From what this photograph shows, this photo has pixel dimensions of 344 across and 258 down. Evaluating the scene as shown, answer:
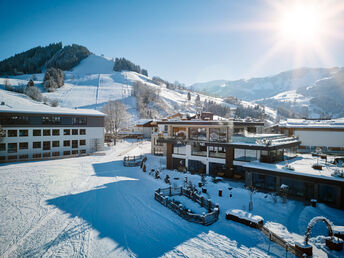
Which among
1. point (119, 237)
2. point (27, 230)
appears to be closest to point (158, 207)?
point (119, 237)

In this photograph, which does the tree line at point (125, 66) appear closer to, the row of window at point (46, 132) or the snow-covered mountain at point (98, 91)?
the snow-covered mountain at point (98, 91)

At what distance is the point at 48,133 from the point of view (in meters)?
33.2

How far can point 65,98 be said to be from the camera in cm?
9138

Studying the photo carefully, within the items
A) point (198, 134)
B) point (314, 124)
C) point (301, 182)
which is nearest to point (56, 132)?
point (198, 134)

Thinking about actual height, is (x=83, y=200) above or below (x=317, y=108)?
below

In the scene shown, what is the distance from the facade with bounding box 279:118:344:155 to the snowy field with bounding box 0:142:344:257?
827 inches

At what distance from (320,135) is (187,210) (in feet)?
98.5

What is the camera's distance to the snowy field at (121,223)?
969cm

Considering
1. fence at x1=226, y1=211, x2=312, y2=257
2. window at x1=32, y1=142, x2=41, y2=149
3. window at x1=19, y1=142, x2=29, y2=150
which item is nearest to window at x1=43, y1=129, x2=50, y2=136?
window at x1=32, y1=142, x2=41, y2=149

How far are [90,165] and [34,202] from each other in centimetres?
1264

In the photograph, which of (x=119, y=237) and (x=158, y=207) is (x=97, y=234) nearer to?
(x=119, y=237)

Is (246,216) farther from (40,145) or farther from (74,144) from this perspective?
(40,145)

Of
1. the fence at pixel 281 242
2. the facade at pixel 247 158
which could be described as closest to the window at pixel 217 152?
the facade at pixel 247 158

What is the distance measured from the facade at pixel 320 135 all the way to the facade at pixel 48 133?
3713 centimetres
